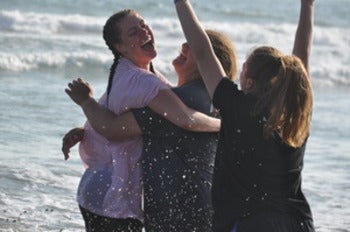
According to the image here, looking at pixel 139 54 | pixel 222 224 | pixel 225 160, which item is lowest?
pixel 222 224

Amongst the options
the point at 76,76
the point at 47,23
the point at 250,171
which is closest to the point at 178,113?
the point at 250,171

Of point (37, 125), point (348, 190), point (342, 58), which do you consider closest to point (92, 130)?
point (348, 190)

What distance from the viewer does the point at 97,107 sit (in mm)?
4695

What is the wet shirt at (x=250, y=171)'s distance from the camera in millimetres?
4227

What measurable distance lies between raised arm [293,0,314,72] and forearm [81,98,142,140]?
83 centimetres

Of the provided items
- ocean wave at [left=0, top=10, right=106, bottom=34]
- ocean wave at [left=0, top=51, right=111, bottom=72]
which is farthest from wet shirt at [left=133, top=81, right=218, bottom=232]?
ocean wave at [left=0, top=10, right=106, bottom=34]

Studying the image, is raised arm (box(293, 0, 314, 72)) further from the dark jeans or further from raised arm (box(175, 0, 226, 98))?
the dark jeans

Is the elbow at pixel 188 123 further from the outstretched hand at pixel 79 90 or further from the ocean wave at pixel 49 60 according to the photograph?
the ocean wave at pixel 49 60

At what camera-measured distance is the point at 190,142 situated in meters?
4.70

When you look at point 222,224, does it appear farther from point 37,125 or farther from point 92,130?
point 37,125

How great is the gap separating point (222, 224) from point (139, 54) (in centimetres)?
98

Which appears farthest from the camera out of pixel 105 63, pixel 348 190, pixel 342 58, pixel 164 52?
pixel 342 58

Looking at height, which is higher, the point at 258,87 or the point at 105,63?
the point at 258,87

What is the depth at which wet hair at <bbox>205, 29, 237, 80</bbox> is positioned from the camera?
477cm
